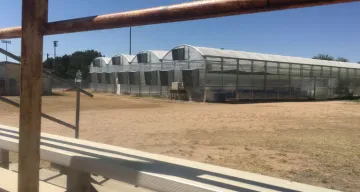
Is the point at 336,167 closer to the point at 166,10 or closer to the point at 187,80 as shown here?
the point at 166,10

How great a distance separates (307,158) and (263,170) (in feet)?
5.01

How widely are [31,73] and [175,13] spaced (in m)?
1.01

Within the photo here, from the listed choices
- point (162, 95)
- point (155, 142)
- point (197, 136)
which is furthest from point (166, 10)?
point (162, 95)

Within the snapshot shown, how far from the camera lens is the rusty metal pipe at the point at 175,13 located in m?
1.73

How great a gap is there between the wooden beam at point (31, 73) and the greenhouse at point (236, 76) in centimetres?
2543

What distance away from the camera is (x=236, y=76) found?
30328mm

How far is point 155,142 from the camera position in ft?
28.9

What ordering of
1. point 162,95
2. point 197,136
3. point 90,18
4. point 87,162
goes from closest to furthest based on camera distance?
1. point 90,18
2. point 87,162
3. point 197,136
4. point 162,95

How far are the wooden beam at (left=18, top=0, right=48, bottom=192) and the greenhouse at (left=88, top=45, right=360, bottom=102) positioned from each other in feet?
83.4

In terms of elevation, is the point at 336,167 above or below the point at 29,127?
below

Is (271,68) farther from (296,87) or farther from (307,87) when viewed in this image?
(307,87)

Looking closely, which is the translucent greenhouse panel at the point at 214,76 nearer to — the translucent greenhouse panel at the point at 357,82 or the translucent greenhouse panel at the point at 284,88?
the translucent greenhouse panel at the point at 284,88

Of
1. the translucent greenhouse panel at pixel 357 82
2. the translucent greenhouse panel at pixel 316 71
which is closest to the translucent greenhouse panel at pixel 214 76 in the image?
the translucent greenhouse panel at pixel 316 71

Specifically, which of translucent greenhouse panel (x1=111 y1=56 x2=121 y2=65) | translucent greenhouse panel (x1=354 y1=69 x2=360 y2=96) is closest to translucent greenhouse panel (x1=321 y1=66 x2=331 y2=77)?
translucent greenhouse panel (x1=354 y1=69 x2=360 y2=96)
